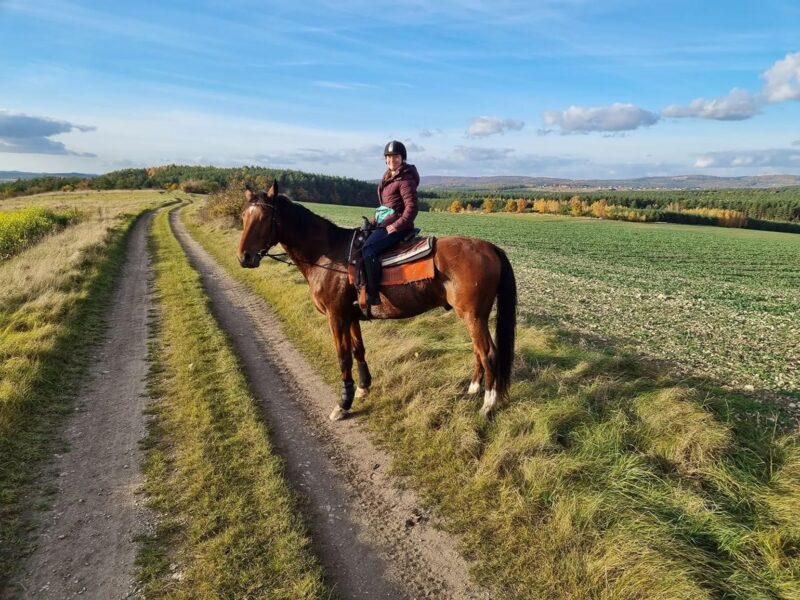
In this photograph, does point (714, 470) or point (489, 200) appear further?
point (489, 200)

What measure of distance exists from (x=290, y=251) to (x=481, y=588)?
15.4 feet

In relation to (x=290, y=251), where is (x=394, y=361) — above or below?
below

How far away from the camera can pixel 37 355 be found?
7.37m

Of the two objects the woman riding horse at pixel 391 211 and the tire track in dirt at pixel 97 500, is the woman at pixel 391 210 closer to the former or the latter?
the woman riding horse at pixel 391 211

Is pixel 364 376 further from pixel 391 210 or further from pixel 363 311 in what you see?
pixel 391 210

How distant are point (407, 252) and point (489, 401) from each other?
7.22 feet

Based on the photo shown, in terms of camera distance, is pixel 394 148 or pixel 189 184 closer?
pixel 394 148

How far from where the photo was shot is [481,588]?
11.4ft

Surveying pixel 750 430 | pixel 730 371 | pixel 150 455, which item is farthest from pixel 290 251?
pixel 730 371

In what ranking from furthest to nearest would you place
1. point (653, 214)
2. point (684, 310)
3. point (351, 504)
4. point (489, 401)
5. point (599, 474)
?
point (653, 214)
point (684, 310)
point (489, 401)
point (351, 504)
point (599, 474)

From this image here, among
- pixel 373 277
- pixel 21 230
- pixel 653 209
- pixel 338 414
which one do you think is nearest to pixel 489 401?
pixel 338 414

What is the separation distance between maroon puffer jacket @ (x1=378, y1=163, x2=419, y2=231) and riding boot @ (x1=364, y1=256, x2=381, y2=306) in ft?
1.73

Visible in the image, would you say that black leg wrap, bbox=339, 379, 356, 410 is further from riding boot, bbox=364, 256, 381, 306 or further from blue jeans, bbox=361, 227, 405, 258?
blue jeans, bbox=361, 227, 405, 258

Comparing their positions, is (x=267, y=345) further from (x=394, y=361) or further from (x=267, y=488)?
(x=267, y=488)
